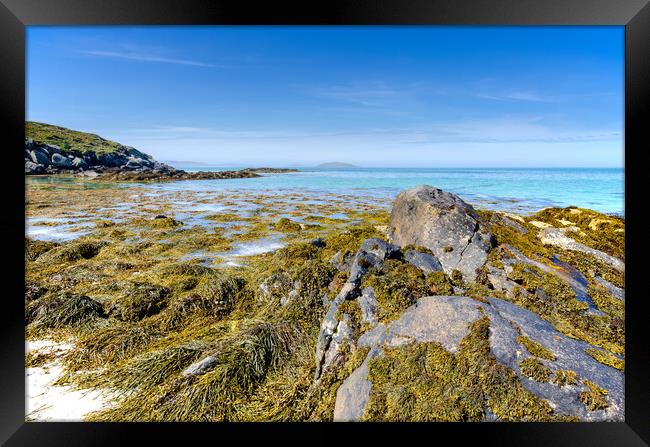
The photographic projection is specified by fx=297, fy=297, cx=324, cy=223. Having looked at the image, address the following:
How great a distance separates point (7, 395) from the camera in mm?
2516

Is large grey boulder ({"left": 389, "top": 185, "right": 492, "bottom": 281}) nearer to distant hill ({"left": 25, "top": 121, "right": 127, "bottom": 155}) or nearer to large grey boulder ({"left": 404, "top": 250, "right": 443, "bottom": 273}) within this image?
large grey boulder ({"left": 404, "top": 250, "right": 443, "bottom": 273})

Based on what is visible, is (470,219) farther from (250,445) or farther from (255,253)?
(255,253)

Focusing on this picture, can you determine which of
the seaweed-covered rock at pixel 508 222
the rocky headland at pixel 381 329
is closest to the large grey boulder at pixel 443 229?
the rocky headland at pixel 381 329

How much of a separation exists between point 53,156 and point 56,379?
4386 cm

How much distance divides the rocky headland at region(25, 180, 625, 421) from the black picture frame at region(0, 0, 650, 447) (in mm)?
366

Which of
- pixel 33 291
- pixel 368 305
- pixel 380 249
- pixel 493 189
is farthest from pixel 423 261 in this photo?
pixel 493 189

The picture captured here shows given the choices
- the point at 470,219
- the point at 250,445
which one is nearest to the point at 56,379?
the point at 250,445

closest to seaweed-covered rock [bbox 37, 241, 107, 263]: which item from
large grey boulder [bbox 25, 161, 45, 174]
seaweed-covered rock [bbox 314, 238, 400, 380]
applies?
seaweed-covered rock [bbox 314, 238, 400, 380]

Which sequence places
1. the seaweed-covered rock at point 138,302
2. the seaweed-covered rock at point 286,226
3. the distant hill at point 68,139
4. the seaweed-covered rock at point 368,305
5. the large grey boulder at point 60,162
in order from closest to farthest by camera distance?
the seaweed-covered rock at point 368,305
the seaweed-covered rock at point 138,302
the seaweed-covered rock at point 286,226
the large grey boulder at point 60,162
the distant hill at point 68,139

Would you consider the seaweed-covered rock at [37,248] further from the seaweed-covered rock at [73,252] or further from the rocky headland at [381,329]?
the rocky headland at [381,329]

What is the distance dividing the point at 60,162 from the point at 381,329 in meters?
45.9

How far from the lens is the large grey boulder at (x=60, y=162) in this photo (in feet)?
114
